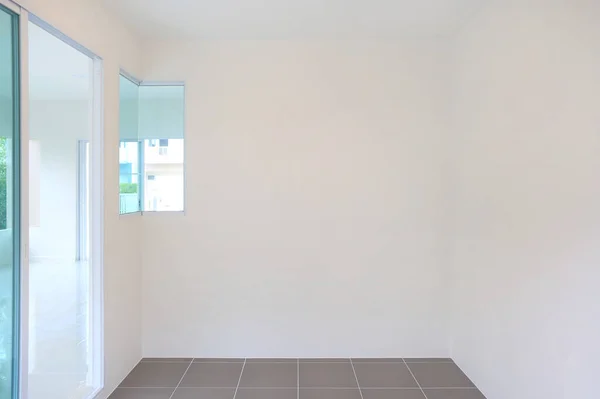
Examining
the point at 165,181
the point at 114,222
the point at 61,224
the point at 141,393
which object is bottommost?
the point at 141,393

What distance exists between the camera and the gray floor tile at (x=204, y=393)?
2590 mm

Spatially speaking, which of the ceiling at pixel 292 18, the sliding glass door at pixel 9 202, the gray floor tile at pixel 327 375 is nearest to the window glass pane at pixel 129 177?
the ceiling at pixel 292 18

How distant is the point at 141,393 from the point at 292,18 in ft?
9.44

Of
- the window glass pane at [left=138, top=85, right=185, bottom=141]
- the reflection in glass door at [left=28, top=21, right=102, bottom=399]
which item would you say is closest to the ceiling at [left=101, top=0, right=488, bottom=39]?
the window glass pane at [left=138, top=85, right=185, bottom=141]

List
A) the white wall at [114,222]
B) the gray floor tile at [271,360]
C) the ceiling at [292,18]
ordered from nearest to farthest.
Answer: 1. the white wall at [114,222]
2. the ceiling at [292,18]
3. the gray floor tile at [271,360]

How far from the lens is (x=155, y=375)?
288cm

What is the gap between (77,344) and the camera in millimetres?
2652

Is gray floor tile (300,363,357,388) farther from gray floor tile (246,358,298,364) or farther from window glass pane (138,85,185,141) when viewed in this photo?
window glass pane (138,85,185,141)

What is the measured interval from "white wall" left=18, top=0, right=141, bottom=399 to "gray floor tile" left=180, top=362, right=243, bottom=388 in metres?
0.49

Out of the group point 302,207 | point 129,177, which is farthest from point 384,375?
point 129,177

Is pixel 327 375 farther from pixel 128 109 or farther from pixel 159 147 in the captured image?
pixel 128 109

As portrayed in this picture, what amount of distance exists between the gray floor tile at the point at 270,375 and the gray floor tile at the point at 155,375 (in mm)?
510

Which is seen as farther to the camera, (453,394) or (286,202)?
(286,202)

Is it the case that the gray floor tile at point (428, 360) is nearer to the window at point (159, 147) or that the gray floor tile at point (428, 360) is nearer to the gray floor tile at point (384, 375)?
the gray floor tile at point (384, 375)
